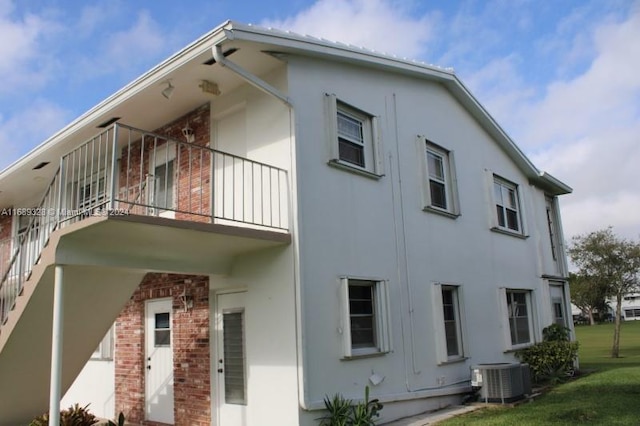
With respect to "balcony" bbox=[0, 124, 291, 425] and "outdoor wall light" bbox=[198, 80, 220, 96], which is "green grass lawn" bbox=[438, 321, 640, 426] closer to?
"balcony" bbox=[0, 124, 291, 425]

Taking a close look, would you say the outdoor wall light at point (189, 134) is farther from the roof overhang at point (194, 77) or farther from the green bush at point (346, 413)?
the green bush at point (346, 413)

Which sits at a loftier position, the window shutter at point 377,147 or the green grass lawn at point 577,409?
the window shutter at point 377,147

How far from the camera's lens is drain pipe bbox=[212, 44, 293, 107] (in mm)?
7203

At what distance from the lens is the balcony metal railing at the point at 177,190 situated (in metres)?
7.26

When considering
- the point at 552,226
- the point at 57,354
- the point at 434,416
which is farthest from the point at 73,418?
the point at 552,226

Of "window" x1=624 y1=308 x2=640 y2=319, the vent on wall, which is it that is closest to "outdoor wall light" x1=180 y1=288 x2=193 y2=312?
the vent on wall

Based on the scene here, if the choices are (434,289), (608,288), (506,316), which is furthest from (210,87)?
(608,288)

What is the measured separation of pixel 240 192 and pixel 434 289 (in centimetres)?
426

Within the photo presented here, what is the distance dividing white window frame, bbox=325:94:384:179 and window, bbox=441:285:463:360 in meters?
3.20

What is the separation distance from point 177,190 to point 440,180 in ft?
18.9

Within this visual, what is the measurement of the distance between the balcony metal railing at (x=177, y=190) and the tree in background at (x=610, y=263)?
2112 cm

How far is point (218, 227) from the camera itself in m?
6.95

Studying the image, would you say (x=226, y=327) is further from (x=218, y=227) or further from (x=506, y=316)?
(x=506, y=316)

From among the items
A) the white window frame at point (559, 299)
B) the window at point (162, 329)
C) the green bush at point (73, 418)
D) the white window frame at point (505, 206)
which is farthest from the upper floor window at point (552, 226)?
the green bush at point (73, 418)
